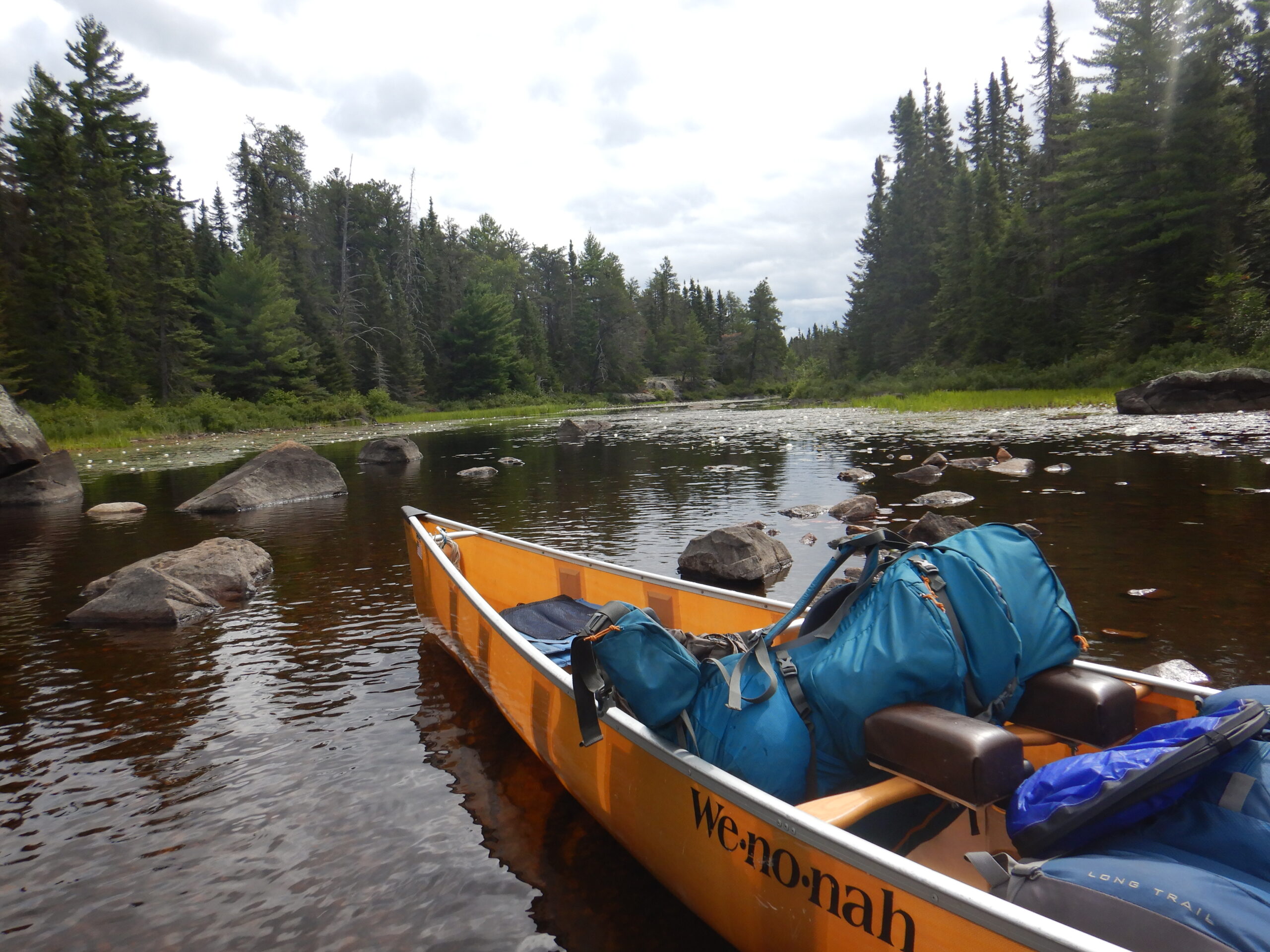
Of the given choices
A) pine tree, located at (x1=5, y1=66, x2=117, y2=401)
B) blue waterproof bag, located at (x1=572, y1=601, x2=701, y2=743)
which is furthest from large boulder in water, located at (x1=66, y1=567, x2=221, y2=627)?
pine tree, located at (x1=5, y1=66, x2=117, y2=401)

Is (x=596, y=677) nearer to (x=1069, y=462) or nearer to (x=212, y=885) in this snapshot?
(x=212, y=885)

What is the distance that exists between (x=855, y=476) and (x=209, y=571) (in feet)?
37.8

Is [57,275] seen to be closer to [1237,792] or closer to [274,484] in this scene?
[274,484]

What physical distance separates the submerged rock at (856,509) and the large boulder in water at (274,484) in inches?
443

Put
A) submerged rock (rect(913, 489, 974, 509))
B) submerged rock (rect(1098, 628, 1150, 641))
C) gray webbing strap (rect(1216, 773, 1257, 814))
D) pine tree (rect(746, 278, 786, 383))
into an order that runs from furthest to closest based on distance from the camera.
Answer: pine tree (rect(746, 278, 786, 383)) → submerged rock (rect(913, 489, 974, 509)) → submerged rock (rect(1098, 628, 1150, 641)) → gray webbing strap (rect(1216, 773, 1257, 814))

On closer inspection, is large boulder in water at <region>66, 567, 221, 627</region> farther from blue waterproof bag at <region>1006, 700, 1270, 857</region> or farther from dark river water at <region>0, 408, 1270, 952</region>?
blue waterproof bag at <region>1006, 700, 1270, 857</region>

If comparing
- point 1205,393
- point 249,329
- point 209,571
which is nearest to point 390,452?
point 209,571

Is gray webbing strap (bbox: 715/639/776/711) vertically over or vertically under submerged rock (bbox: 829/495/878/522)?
over

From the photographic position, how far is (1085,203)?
35.3 m

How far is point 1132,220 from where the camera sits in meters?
31.8

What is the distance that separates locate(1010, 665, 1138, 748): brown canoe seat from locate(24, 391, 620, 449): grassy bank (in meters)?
35.1

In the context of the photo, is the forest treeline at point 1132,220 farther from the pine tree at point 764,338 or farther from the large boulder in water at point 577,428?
the pine tree at point 764,338

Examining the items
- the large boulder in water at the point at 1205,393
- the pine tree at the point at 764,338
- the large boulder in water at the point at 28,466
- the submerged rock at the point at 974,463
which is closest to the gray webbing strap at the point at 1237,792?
the submerged rock at the point at 974,463

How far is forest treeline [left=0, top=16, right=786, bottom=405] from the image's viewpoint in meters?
37.1
